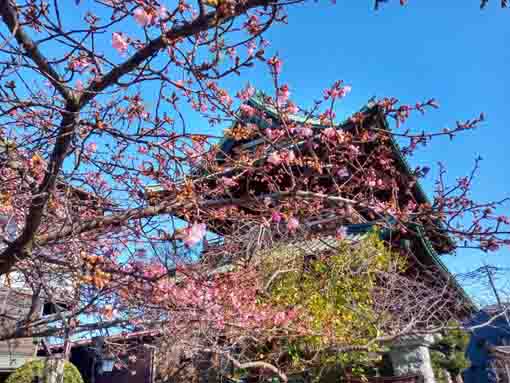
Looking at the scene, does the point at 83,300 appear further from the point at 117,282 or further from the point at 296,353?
the point at 296,353

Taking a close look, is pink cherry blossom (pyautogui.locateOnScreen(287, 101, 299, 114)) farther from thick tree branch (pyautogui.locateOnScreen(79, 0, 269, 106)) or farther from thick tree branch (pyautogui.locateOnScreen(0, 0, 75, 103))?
thick tree branch (pyautogui.locateOnScreen(0, 0, 75, 103))

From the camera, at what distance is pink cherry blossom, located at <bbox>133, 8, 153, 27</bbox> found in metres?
1.64

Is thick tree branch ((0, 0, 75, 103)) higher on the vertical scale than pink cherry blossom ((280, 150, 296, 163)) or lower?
higher

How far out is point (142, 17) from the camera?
1645mm

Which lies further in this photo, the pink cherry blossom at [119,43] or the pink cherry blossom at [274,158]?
the pink cherry blossom at [274,158]

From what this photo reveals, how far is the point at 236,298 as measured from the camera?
4281 millimetres

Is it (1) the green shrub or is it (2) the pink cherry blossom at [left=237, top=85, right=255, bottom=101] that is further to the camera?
(1) the green shrub

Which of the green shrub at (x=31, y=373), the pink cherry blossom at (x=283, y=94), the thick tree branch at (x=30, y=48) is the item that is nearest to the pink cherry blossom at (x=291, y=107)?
the pink cherry blossom at (x=283, y=94)

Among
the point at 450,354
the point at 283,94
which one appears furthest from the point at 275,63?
the point at 450,354

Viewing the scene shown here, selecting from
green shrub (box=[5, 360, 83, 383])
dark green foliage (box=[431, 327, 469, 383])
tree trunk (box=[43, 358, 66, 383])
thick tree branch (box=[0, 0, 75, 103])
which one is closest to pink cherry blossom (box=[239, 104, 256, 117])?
thick tree branch (box=[0, 0, 75, 103])

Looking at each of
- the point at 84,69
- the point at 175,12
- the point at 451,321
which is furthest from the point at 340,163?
the point at 451,321

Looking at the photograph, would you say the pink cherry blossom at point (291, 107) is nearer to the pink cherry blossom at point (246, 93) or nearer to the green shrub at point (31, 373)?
the pink cherry blossom at point (246, 93)

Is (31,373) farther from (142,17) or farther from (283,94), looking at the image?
(142,17)

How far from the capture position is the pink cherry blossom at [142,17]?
5.38 ft
